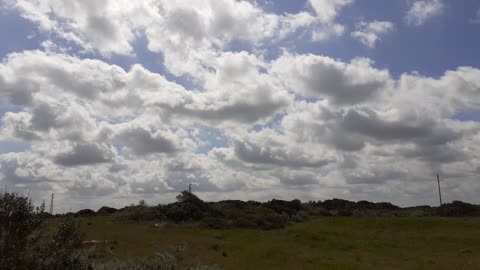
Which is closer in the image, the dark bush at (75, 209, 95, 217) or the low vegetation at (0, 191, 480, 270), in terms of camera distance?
the low vegetation at (0, 191, 480, 270)

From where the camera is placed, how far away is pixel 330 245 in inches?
1291

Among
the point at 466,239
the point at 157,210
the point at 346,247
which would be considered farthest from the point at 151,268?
the point at 157,210

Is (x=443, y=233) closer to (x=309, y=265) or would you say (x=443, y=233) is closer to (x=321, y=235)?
(x=321, y=235)

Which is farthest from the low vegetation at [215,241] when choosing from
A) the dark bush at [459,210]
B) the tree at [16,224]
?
the dark bush at [459,210]

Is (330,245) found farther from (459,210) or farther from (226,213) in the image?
(459,210)

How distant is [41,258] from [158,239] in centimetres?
2147

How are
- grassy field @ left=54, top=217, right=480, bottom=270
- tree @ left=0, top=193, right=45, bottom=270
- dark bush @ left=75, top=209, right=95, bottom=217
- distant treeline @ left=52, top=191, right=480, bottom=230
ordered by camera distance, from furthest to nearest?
1. dark bush @ left=75, top=209, right=95, bottom=217
2. distant treeline @ left=52, top=191, right=480, bottom=230
3. grassy field @ left=54, top=217, right=480, bottom=270
4. tree @ left=0, top=193, right=45, bottom=270

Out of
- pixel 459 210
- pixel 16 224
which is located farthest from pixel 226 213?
pixel 16 224

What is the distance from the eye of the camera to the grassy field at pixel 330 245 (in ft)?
77.8

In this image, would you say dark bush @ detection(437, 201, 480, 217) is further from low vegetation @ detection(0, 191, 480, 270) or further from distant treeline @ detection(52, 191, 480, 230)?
low vegetation @ detection(0, 191, 480, 270)

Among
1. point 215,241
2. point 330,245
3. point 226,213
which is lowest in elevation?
point 330,245

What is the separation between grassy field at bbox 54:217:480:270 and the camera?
77.8 feet

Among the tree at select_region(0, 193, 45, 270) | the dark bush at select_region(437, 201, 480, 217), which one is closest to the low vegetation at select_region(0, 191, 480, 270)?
the tree at select_region(0, 193, 45, 270)

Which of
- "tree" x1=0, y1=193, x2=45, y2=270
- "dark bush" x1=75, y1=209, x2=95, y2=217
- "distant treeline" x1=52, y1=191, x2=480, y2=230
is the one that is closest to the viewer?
"tree" x1=0, y1=193, x2=45, y2=270
